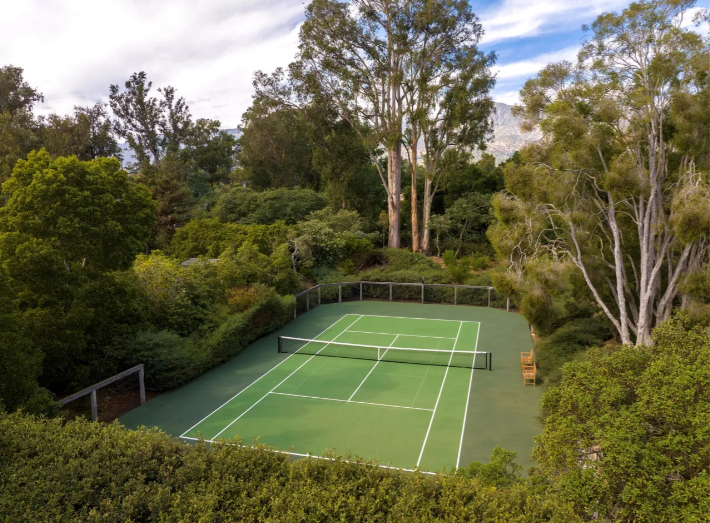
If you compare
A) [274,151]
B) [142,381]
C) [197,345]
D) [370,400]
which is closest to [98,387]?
[142,381]

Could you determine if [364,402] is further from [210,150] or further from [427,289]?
[210,150]

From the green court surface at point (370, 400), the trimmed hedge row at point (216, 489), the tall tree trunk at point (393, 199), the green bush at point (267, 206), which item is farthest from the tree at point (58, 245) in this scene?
the tall tree trunk at point (393, 199)

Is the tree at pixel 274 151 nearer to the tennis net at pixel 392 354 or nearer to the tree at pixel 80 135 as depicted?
the tree at pixel 80 135

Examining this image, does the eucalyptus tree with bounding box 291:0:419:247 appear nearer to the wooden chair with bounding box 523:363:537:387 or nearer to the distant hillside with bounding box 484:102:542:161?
the distant hillside with bounding box 484:102:542:161

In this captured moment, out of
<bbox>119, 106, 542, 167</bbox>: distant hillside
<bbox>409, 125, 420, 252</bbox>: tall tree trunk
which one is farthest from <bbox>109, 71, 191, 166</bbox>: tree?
<bbox>409, 125, 420, 252</bbox>: tall tree trunk

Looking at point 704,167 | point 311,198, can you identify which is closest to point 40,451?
point 704,167
